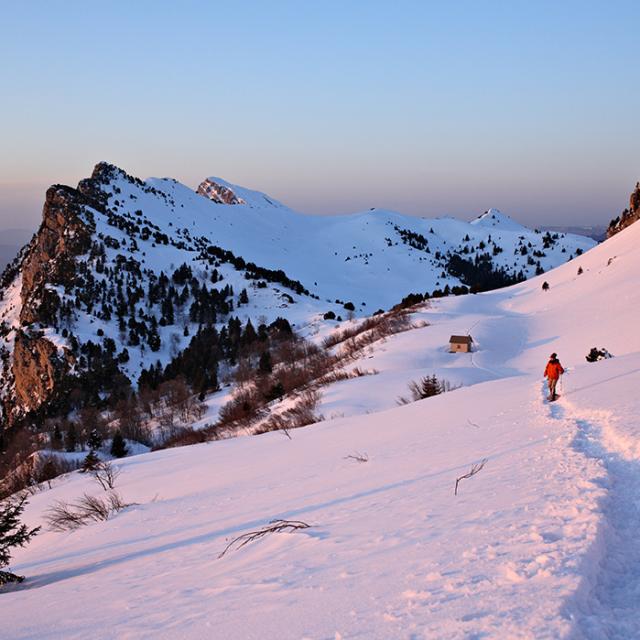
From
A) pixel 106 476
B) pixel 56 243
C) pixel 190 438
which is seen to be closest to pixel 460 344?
pixel 190 438

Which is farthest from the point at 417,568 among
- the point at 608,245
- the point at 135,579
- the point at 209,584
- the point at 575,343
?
the point at 608,245

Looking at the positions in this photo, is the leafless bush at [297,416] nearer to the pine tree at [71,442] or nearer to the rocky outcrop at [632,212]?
the pine tree at [71,442]

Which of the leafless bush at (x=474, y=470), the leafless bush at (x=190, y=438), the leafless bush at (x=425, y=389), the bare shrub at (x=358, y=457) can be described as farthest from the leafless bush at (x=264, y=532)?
the leafless bush at (x=190, y=438)

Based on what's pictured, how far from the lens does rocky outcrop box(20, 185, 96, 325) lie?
114688mm

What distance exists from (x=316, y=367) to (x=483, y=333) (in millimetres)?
17178

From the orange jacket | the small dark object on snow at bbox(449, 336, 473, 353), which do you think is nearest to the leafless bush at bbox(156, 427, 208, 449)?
the small dark object on snow at bbox(449, 336, 473, 353)

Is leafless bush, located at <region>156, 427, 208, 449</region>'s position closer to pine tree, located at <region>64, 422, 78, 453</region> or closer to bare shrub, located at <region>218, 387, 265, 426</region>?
bare shrub, located at <region>218, 387, 265, 426</region>

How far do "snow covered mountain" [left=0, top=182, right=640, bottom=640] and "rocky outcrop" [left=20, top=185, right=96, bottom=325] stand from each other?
11063 centimetres

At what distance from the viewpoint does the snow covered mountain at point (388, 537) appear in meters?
4.12

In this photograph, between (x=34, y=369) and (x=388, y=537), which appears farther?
(x=34, y=369)

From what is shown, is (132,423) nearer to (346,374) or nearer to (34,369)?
(346,374)

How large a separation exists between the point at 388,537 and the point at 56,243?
471 ft

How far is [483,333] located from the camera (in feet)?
156

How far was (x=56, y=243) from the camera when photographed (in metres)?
129
